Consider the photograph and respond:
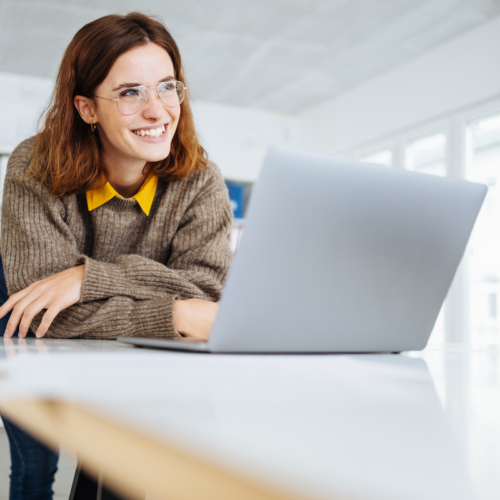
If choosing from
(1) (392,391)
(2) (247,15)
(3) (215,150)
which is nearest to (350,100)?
(3) (215,150)

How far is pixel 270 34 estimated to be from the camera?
13.3 ft

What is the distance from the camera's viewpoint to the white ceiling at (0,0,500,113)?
3.67m

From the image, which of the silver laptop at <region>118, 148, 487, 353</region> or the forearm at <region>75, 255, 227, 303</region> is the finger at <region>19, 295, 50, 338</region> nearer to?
the forearm at <region>75, 255, 227, 303</region>

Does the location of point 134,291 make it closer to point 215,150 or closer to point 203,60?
point 203,60

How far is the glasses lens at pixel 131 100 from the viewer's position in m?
1.31

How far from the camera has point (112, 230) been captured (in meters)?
1.27

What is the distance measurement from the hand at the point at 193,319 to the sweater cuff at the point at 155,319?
0.02m

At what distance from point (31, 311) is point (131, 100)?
0.63 m

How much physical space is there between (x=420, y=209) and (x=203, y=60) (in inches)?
164

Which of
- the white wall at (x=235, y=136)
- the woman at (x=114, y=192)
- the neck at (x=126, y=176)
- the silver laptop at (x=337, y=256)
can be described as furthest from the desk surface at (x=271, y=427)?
the white wall at (x=235, y=136)

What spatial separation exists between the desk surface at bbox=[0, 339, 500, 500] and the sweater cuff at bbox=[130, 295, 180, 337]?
0.42 metres

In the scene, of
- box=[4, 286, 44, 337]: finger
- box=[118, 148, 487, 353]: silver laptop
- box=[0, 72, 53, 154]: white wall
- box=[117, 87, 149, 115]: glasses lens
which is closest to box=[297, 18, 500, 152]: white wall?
box=[0, 72, 53, 154]: white wall

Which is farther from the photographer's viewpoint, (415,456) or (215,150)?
(215,150)

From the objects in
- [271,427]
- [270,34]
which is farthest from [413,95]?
[271,427]
